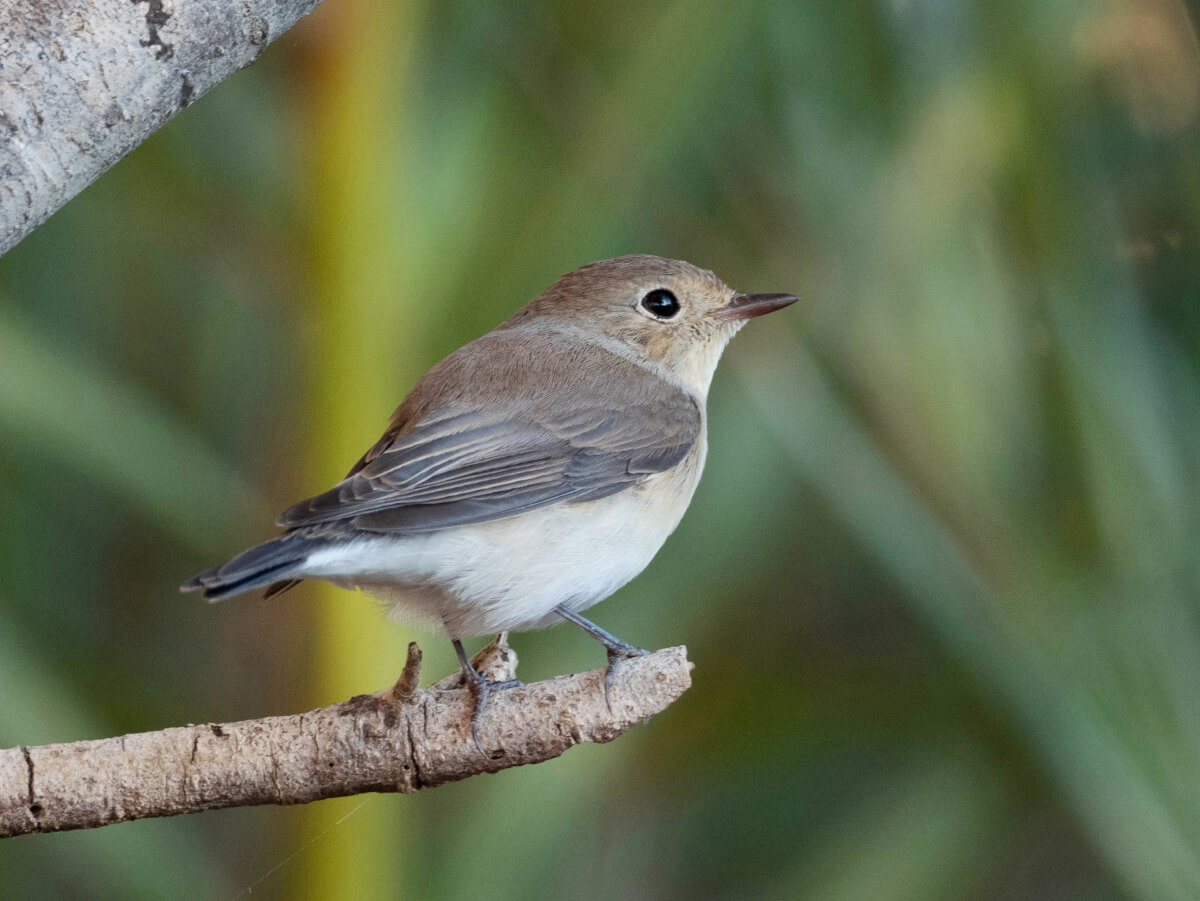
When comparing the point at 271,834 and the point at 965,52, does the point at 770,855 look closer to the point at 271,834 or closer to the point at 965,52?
the point at 271,834


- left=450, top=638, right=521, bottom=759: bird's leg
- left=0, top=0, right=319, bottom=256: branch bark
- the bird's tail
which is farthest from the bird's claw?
left=0, top=0, right=319, bottom=256: branch bark

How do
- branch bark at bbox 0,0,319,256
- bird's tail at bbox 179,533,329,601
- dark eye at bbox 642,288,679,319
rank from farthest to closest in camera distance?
dark eye at bbox 642,288,679,319, bird's tail at bbox 179,533,329,601, branch bark at bbox 0,0,319,256

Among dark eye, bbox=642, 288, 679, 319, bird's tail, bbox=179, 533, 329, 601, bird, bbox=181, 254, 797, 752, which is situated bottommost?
bird's tail, bbox=179, 533, 329, 601

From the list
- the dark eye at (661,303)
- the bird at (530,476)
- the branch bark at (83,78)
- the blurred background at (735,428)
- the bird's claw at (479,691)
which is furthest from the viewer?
the dark eye at (661,303)

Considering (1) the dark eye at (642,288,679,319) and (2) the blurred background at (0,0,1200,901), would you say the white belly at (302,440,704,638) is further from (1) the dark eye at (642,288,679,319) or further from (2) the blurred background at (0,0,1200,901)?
(1) the dark eye at (642,288,679,319)

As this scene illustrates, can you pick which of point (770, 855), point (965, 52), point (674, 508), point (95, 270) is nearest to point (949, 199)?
point (965, 52)

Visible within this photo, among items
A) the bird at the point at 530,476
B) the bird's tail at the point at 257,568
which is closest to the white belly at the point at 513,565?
the bird at the point at 530,476

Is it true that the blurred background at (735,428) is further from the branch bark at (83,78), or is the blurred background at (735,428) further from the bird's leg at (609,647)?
the branch bark at (83,78)

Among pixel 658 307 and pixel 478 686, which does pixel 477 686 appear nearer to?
pixel 478 686
